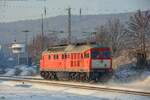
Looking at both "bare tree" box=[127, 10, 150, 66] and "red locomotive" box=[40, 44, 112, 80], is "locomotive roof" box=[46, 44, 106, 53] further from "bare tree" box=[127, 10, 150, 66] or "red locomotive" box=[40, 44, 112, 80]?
"bare tree" box=[127, 10, 150, 66]

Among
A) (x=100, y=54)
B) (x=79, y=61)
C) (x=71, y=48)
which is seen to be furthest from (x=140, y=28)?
→ (x=100, y=54)

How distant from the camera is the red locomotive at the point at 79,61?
43156 millimetres

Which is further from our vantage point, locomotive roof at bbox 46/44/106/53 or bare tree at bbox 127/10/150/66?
bare tree at bbox 127/10/150/66

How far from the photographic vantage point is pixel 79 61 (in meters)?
44.8

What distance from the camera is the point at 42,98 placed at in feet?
86.3

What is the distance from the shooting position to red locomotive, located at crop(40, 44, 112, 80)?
142 ft

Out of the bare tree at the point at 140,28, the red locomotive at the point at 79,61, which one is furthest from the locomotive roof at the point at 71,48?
the bare tree at the point at 140,28

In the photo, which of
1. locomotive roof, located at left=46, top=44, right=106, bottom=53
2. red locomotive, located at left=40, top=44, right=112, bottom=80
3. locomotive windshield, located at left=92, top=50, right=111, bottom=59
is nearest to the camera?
red locomotive, located at left=40, top=44, right=112, bottom=80

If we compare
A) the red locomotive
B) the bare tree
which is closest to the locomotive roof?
the red locomotive

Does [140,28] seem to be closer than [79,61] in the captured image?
No

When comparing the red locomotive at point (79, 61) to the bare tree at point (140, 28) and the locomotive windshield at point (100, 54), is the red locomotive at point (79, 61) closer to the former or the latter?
the locomotive windshield at point (100, 54)

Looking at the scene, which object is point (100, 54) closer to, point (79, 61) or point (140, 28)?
point (79, 61)

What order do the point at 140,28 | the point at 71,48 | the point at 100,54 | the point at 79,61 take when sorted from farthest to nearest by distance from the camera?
the point at 140,28
the point at 71,48
the point at 79,61
the point at 100,54

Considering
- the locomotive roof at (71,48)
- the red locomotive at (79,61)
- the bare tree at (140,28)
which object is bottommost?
the red locomotive at (79,61)
